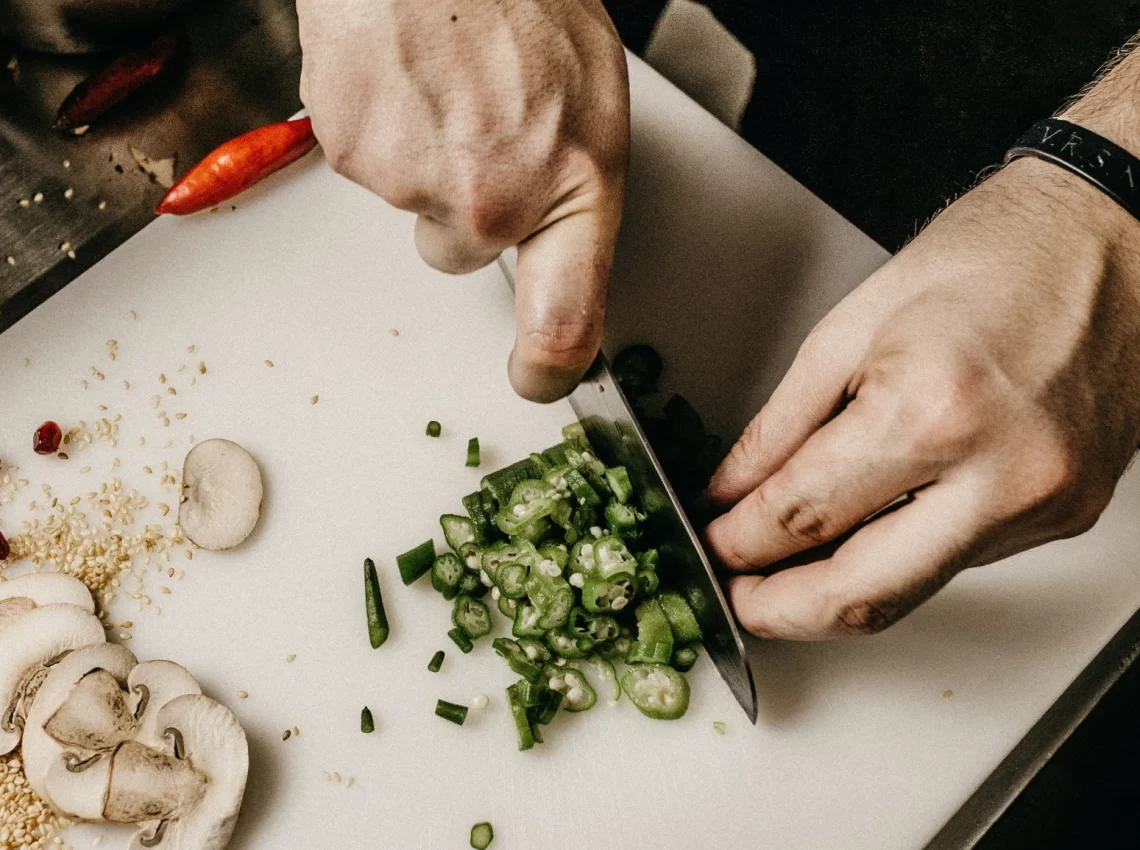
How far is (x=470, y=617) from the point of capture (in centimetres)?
168

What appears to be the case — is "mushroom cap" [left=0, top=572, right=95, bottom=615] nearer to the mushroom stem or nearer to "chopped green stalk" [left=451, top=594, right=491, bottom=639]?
the mushroom stem

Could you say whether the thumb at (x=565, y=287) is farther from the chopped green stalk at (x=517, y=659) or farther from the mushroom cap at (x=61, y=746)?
the mushroom cap at (x=61, y=746)

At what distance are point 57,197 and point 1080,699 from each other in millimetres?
2310

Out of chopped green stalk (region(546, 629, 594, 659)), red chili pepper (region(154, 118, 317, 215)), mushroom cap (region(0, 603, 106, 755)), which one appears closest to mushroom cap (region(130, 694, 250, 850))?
mushroom cap (region(0, 603, 106, 755))

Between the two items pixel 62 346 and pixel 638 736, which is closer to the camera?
pixel 638 736

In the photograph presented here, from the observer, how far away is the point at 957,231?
1.28 meters

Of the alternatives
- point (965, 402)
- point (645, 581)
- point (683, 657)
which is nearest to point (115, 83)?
point (645, 581)

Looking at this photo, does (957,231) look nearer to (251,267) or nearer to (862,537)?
(862,537)

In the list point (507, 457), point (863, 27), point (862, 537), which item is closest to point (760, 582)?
point (862, 537)

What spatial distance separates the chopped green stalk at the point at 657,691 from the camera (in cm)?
162

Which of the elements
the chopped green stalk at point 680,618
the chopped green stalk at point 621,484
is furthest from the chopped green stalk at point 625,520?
the chopped green stalk at point 680,618

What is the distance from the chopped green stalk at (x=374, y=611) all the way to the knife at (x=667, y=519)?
496 millimetres

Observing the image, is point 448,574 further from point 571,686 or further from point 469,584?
point 571,686

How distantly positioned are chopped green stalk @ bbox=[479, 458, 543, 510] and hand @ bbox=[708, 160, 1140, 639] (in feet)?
1.65
